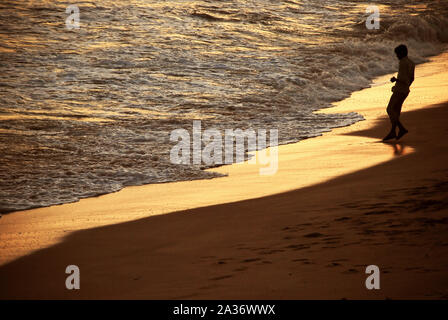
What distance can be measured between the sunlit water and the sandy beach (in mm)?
1245

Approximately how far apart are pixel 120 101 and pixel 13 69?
409 centimetres

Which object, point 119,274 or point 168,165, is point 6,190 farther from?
point 119,274

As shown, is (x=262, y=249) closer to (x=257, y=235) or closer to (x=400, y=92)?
(x=257, y=235)

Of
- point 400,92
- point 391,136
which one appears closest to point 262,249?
point 391,136

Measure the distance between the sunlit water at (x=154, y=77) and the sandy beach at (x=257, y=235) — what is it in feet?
4.09

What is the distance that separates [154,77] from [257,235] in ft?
38.7

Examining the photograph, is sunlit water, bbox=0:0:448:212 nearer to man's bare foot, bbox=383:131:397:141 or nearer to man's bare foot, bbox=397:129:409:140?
man's bare foot, bbox=383:131:397:141

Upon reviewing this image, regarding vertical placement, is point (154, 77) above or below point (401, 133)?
above

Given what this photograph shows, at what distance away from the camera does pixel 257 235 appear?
21.2 feet

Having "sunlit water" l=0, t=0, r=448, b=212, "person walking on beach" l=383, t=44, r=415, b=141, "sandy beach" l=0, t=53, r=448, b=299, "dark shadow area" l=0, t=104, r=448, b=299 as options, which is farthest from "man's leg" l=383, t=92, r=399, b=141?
"dark shadow area" l=0, t=104, r=448, b=299

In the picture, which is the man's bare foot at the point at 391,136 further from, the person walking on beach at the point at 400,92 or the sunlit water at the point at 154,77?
the sunlit water at the point at 154,77

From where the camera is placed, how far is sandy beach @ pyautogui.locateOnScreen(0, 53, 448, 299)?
5152 mm

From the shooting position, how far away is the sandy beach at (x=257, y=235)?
5.15 meters
